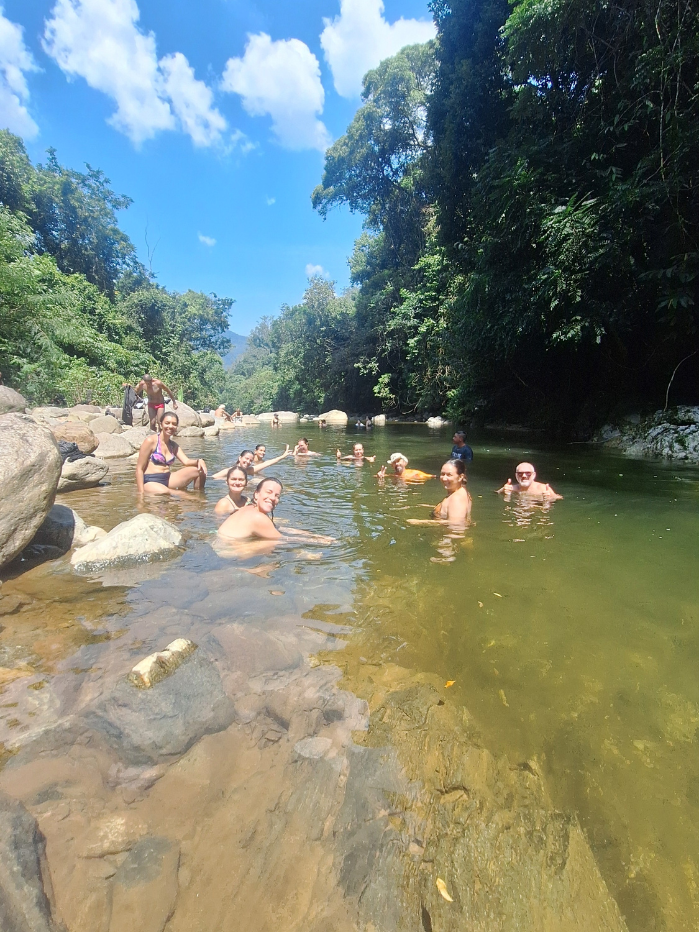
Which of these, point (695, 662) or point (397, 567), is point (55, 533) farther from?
point (695, 662)

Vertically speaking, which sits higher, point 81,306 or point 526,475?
point 81,306

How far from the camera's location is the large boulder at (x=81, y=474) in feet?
25.3

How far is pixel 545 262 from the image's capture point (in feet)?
35.8

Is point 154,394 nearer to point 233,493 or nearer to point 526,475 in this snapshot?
point 233,493

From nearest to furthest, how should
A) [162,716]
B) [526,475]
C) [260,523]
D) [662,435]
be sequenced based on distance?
1. [162,716]
2. [260,523]
3. [526,475]
4. [662,435]

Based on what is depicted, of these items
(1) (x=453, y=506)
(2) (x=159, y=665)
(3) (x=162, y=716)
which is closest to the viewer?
(3) (x=162, y=716)

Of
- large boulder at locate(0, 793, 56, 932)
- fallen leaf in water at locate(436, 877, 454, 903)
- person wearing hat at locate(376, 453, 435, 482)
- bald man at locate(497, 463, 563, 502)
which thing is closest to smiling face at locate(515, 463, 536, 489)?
bald man at locate(497, 463, 563, 502)

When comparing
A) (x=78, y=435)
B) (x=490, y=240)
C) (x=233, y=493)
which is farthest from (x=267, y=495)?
(x=490, y=240)

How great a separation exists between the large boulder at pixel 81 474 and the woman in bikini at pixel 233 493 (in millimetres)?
2950

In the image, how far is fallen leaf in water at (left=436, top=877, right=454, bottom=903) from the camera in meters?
1.47

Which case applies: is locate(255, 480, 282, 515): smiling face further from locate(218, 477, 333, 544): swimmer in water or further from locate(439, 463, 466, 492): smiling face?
locate(439, 463, 466, 492): smiling face

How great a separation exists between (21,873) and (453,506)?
5.04 meters

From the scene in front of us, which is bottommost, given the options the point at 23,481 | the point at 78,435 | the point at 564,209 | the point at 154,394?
the point at 78,435

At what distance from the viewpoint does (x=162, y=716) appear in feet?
6.73
